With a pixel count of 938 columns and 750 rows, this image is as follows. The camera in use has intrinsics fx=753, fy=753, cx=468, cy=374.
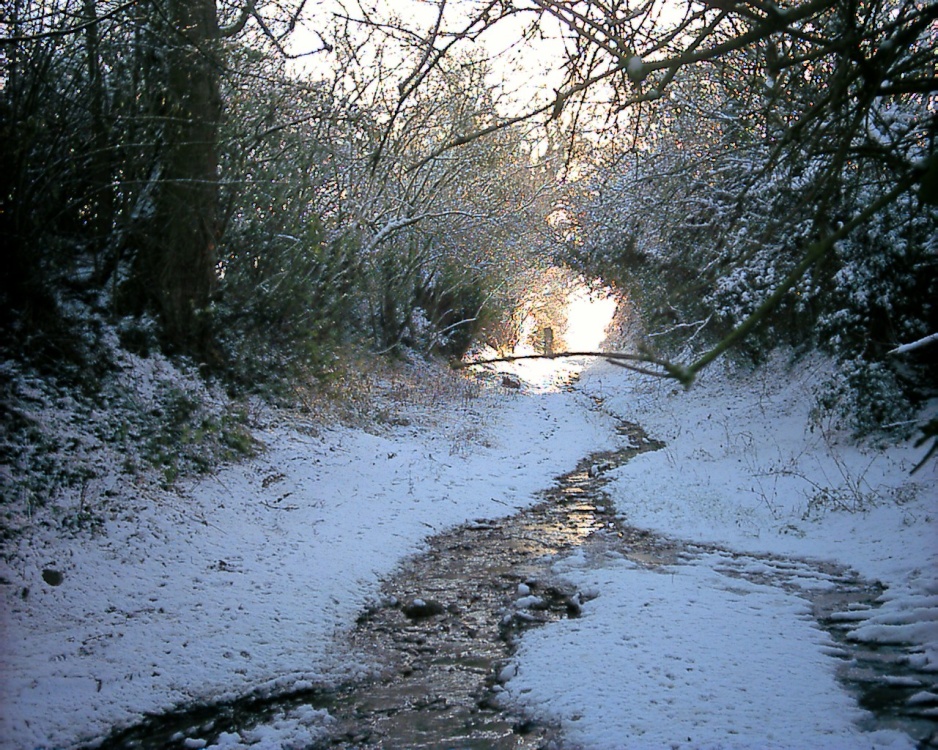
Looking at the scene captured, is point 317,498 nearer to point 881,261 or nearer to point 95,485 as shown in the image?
point 95,485

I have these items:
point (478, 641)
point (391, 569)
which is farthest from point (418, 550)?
point (478, 641)

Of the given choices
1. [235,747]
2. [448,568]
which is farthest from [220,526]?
[235,747]

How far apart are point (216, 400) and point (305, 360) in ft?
9.44

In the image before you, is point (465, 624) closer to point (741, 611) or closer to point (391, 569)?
point (391, 569)

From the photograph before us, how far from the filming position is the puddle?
154 inches

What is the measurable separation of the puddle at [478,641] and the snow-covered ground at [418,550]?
5.5 inches

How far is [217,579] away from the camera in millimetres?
6074

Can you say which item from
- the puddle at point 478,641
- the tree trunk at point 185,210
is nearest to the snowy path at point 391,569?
the puddle at point 478,641

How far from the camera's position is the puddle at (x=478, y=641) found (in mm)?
3918

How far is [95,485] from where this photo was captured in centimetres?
662

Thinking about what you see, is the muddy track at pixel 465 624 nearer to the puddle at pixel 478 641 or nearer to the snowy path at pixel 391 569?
the puddle at pixel 478 641

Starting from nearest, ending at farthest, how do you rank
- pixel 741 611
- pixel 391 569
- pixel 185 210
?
pixel 741 611 → pixel 391 569 → pixel 185 210

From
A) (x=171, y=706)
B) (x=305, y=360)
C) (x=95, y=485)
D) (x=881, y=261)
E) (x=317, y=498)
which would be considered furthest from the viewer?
(x=305, y=360)

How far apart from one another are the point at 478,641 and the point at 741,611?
1.89m
